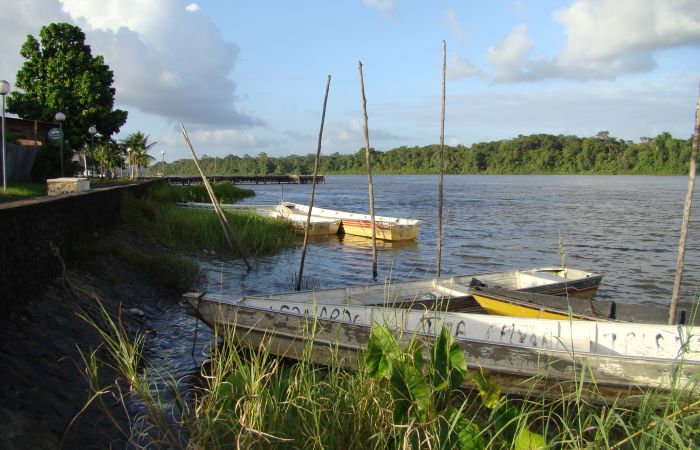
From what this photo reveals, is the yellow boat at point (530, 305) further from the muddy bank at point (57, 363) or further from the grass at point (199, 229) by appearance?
the grass at point (199, 229)

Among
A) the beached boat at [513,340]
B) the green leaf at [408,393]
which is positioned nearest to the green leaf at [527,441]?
the green leaf at [408,393]

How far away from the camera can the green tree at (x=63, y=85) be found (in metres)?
32.8

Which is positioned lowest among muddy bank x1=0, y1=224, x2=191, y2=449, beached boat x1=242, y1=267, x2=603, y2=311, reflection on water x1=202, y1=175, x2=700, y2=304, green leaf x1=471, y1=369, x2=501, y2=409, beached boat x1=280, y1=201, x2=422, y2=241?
reflection on water x1=202, y1=175, x2=700, y2=304

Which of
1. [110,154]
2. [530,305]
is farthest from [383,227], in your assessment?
[110,154]

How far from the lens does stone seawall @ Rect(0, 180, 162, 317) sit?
698cm

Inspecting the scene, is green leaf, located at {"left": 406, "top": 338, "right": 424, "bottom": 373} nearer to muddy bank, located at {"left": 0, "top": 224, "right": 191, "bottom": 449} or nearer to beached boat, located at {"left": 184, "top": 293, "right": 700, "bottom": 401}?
muddy bank, located at {"left": 0, "top": 224, "right": 191, "bottom": 449}

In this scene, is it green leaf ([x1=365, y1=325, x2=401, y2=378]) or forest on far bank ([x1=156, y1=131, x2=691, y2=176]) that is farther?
forest on far bank ([x1=156, y1=131, x2=691, y2=176])

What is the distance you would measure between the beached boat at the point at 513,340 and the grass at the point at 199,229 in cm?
870

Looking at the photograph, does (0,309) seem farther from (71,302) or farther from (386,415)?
(386,415)

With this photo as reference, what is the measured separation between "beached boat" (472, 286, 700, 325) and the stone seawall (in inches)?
294

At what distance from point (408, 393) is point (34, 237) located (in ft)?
22.1

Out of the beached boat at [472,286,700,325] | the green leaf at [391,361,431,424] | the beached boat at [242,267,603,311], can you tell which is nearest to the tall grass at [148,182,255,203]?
the beached boat at [242,267,603,311]

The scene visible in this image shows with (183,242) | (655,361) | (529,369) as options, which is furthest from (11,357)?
(183,242)

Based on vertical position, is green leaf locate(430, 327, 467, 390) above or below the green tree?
below
